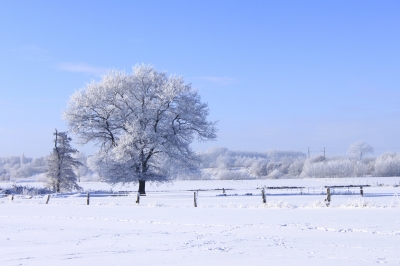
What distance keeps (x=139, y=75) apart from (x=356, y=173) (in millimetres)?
61736

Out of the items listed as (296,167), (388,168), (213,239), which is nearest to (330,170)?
(388,168)

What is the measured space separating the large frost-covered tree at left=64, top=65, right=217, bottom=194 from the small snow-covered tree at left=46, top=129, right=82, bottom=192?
43.9 feet

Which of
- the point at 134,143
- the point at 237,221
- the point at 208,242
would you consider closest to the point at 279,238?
the point at 208,242

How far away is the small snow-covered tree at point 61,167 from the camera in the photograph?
4828cm

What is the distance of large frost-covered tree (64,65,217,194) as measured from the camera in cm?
3584

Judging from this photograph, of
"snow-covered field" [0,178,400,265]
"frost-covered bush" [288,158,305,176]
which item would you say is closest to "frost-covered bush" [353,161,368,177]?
"frost-covered bush" [288,158,305,176]

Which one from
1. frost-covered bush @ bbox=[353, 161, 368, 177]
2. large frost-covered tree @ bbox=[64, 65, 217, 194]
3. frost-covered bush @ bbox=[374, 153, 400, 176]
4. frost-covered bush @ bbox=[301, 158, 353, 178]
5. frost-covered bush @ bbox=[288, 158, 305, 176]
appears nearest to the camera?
large frost-covered tree @ bbox=[64, 65, 217, 194]

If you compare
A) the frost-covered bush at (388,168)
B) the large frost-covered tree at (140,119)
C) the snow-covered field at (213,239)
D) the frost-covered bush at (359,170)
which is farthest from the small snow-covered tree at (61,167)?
the frost-covered bush at (388,168)

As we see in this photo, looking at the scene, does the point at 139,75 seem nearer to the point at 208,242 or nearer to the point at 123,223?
the point at 123,223

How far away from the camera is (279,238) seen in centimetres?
1185

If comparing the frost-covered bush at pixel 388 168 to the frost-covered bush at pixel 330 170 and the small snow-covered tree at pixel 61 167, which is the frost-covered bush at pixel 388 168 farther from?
the small snow-covered tree at pixel 61 167

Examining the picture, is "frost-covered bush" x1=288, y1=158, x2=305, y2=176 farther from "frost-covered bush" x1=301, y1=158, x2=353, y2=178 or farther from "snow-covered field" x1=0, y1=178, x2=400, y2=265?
"snow-covered field" x1=0, y1=178, x2=400, y2=265

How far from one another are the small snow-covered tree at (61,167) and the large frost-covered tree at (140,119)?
43.9 feet

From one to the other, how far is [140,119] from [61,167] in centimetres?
1748
